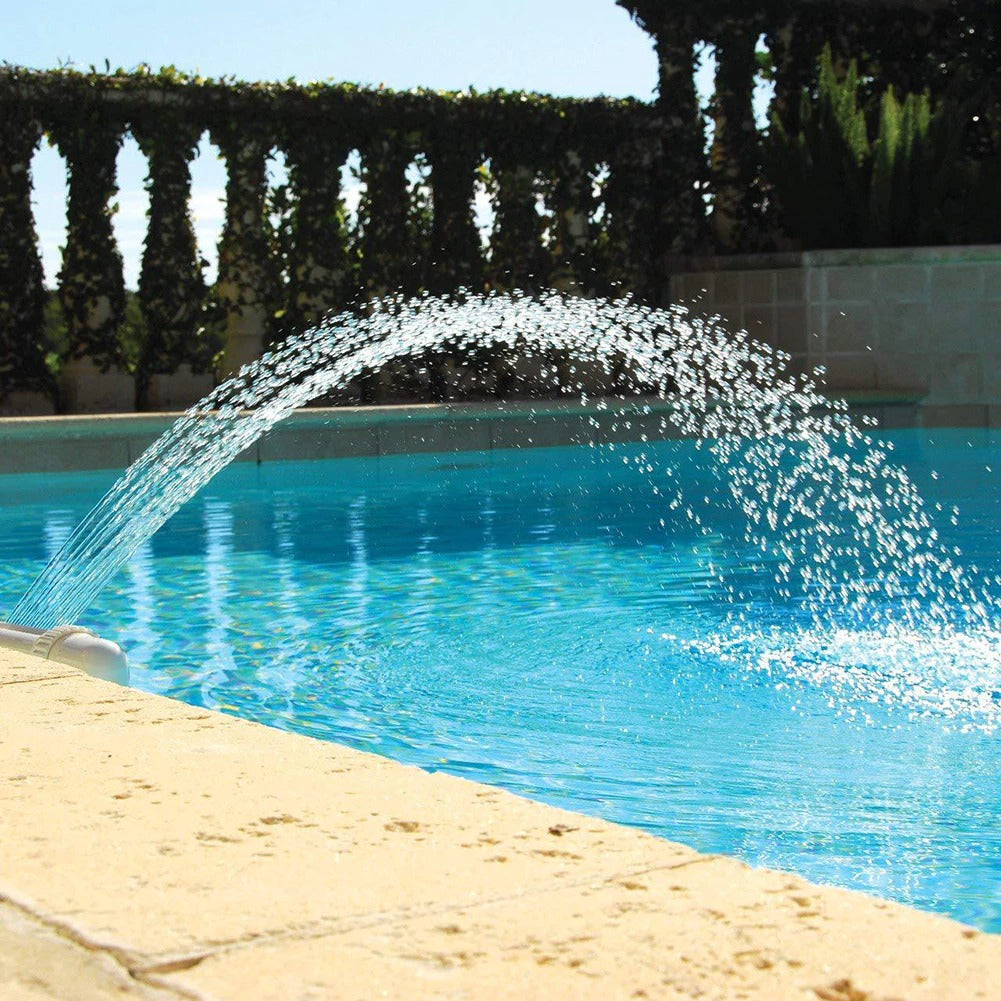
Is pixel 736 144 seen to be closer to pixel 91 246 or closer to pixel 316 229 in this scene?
pixel 316 229

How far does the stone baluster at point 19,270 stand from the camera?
40.9 ft

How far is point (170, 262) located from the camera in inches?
512

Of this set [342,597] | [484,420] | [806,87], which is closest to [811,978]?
[342,597]

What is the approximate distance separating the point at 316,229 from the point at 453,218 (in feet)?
4.03

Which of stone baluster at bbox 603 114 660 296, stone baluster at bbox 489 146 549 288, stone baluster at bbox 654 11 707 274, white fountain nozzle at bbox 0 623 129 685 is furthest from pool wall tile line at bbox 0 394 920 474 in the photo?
white fountain nozzle at bbox 0 623 129 685

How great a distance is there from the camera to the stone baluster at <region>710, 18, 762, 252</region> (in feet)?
49.1

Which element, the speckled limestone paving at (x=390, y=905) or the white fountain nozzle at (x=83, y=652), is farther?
the white fountain nozzle at (x=83, y=652)

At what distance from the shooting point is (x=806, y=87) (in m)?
15.5

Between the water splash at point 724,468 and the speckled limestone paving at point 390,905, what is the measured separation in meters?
2.42

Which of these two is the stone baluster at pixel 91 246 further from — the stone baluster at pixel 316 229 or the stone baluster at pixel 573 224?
the stone baluster at pixel 573 224

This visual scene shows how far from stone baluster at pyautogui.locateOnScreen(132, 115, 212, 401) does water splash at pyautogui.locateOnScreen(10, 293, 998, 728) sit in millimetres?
544

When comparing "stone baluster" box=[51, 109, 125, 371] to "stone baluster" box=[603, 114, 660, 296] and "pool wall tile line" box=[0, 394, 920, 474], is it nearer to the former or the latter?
"pool wall tile line" box=[0, 394, 920, 474]

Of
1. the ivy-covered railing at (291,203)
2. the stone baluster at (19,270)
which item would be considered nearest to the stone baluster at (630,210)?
the ivy-covered railing at (291,203)

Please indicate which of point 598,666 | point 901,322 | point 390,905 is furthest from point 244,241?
point 390,905
